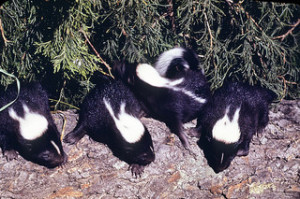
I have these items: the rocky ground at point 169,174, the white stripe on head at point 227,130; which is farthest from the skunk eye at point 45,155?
the white stripe on head at point 227,130

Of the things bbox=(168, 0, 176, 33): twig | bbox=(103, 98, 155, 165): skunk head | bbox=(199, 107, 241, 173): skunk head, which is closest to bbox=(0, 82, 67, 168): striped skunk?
bbox=(103, 98, 155, 165): skunk head

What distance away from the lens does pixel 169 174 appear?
10.4 feet

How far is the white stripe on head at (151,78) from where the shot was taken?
3631 millimetres

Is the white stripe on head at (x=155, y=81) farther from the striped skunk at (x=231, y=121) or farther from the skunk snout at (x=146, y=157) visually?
the skunk snout at (x=146, y=157)

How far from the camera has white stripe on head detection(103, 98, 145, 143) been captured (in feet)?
10.5

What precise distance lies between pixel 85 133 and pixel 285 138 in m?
2.04

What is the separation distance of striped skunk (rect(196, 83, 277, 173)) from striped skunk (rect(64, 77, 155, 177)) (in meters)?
0.61

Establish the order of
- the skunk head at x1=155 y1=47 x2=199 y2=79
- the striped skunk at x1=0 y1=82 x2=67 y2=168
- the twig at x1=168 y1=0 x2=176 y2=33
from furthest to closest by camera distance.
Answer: the skunk head at x1=155 y1=47 x2=199 y2=79, the twig at x1=168 y1=0 x2=176 y2=33, the striped skunk at x1=0 y1=82 x2=67 y2=168

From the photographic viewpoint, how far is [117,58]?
12.1 feet

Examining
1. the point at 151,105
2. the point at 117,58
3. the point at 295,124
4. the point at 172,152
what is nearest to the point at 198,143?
the point at 172,152

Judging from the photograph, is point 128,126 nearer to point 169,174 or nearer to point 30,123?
point 169,174

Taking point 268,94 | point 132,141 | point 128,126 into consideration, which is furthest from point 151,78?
point 268,94

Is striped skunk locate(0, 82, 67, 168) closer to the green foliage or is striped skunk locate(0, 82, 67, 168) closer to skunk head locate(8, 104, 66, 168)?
skunk head locate(8, 104, 66, 168)

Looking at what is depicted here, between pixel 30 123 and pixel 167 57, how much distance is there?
1.60m
